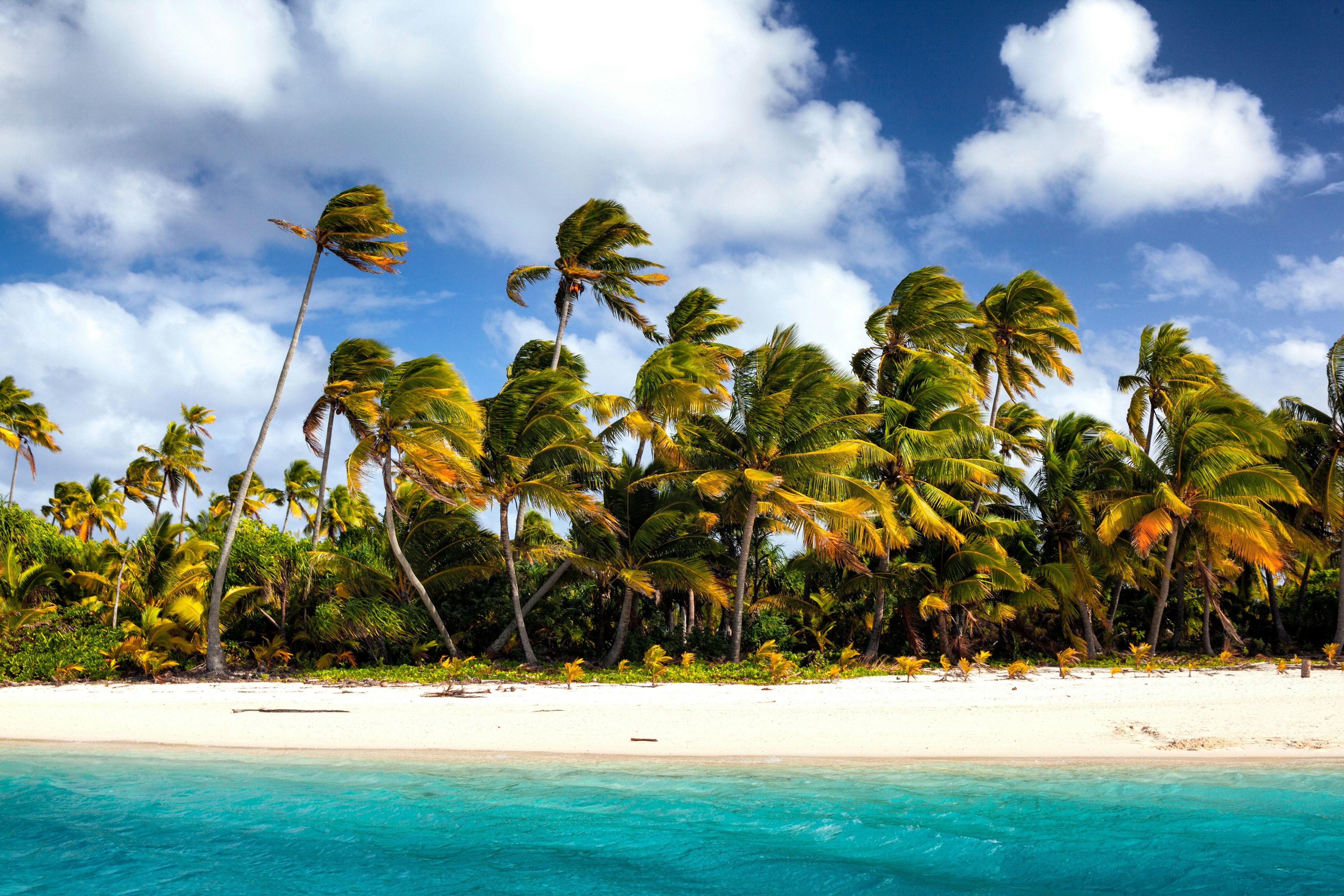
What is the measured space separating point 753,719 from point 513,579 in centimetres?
693

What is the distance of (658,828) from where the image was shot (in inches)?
282

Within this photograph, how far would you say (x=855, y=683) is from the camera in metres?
14.0

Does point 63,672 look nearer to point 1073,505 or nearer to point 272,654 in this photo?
point 272,654

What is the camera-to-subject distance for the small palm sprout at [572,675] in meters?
13.9

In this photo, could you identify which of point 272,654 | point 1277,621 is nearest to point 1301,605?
point 1277,621

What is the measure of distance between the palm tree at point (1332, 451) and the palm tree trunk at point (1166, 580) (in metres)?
3.45

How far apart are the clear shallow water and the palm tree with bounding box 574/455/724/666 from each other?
7.09 meters

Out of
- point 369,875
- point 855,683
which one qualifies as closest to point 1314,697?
point 855,683

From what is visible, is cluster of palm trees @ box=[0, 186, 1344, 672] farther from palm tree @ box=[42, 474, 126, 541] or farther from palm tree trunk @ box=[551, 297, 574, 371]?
palm tree @ box=[42, 474, 126, 541]

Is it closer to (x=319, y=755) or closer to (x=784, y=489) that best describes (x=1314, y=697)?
(x=784, y=489)

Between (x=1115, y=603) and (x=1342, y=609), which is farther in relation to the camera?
(x=1115, y=603)

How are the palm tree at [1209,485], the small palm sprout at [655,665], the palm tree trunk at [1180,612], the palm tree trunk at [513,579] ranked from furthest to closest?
the palm tree trunk at [1180,612] < the palm tree at [1209,485] < the palm tree trunk at [513,579] < the small palm sprout at [655,665]

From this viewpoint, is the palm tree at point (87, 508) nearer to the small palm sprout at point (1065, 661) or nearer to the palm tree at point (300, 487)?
the palm tree at point (300, 487)

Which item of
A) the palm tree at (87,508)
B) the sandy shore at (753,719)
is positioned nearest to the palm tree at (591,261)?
the sandy shore at (753,719)
